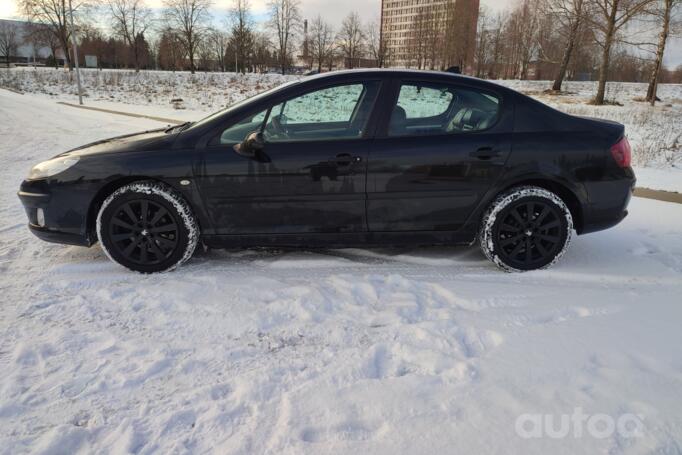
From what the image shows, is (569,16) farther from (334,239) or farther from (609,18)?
(334,239)

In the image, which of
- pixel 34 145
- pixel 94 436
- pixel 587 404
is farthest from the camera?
pixel 34 145

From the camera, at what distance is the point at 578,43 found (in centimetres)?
2847

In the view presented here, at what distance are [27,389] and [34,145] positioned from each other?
9488 mm

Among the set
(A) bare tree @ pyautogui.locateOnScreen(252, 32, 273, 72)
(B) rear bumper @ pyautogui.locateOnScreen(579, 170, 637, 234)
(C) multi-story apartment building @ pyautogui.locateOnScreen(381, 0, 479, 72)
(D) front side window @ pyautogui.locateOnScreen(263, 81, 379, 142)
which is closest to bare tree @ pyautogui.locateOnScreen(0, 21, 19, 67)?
(A) bare tree @ pyautogui.locateOnScreen(252, 32, 273, 72)

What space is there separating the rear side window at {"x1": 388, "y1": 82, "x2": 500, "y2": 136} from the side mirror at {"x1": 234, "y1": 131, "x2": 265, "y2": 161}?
100 cm

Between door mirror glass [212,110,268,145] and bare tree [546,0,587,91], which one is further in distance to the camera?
bare tree [546,0,587,91]

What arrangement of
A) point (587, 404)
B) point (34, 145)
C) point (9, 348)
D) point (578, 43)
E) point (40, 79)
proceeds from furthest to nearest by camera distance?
point (40, 79), point (578, 43), point (34, 145), point (9, 348), point (587, 404)

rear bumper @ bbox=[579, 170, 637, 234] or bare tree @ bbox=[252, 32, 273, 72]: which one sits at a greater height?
bare tree @ bbox=[252, 32, 273, 72]

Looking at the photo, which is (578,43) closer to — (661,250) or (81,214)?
(661,250)

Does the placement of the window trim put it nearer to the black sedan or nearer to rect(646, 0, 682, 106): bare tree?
the black sedan

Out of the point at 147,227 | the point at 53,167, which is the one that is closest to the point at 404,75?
the point at 147,227

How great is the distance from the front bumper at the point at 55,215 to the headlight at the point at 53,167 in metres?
0.06

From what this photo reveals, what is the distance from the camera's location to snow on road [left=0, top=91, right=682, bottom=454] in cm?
205

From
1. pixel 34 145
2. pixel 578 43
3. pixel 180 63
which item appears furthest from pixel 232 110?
pixel 180 63
